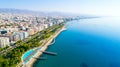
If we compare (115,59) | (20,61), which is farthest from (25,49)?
(115,59)

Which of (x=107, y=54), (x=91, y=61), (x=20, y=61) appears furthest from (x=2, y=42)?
(x=107, y=54)

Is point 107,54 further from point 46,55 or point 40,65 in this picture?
point 40,65

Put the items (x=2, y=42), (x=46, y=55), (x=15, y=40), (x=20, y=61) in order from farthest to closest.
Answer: (x=15, y=40)
(x=2, y=42)
(x=46, y=55)
(x=20, y=61)

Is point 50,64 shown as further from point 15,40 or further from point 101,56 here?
point 15,40

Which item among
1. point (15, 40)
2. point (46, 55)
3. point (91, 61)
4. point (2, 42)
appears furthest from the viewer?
point (15, 40)

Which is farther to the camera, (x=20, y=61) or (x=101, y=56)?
(x=101, y=56)

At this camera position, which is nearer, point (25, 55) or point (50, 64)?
point (50, 64)

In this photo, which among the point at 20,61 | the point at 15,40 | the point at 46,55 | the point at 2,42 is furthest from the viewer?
the point at 15,40

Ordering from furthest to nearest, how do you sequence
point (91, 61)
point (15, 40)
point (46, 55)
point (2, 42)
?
point (15, 40), point (2, 42), point (46, 55), point (91, 61)
